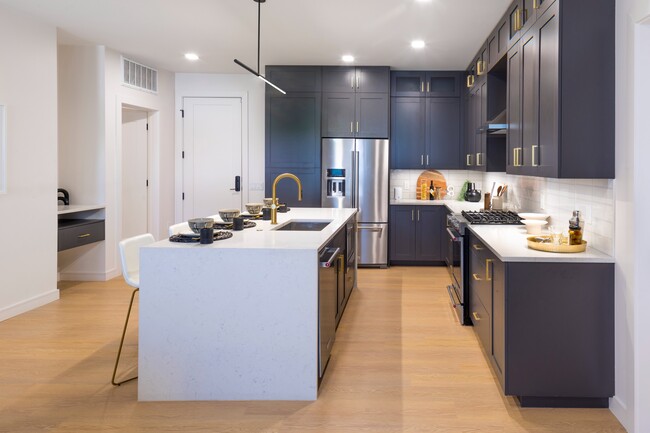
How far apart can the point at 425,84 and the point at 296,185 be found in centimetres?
227

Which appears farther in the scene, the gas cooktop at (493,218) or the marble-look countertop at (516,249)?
the gas cooktop at (493,218)

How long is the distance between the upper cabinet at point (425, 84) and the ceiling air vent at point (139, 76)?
3224 millimetres

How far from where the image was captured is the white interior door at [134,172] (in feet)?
23.3

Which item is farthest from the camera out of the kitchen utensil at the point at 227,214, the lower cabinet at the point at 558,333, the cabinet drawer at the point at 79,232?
the cabinet drawer at the point at 79,232

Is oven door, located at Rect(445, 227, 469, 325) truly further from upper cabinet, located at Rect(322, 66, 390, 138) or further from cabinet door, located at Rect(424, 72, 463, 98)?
cabinet door, located at Rect(424, 72, 463, 98)

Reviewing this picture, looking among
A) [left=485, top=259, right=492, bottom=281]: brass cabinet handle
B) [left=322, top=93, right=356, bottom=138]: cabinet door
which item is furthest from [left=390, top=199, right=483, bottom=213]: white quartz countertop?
[left=485, top=259, right=492, bottom=281]: brass cabinet handle

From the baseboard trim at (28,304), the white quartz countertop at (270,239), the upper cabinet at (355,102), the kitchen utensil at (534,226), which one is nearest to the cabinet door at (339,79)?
the upper cabinet at (355,102)

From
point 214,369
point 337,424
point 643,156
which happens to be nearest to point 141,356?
point 214,369

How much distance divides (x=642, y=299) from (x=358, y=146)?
16.0ft

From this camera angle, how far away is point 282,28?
5.32 meters

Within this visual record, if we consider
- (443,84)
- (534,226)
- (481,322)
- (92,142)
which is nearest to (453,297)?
(481,322)

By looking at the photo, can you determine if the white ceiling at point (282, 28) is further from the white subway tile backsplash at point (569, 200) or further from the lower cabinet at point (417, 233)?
the lower cabinet at point (417, 233)

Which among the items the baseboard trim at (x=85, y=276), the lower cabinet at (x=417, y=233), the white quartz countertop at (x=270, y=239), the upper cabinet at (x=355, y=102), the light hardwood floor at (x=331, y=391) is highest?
the upper cabinet at (x=355, y=102)

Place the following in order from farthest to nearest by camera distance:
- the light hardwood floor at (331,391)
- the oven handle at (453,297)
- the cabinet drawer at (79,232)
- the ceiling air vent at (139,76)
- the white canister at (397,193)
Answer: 1. the white canister at (397,193)
2. the ceiling air vent at (139,76)
3. the cabinet drawer at (79,232)
4. the oven handle at (453,297)
5. the light hardwood floor at (331,391)
